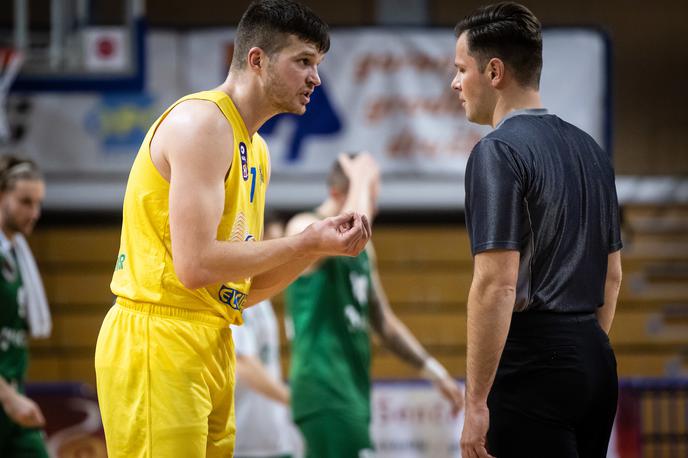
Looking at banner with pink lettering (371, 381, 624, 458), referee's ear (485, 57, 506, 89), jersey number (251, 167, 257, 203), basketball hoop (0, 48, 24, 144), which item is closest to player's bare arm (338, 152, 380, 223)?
jersey number (251, 167, 257, 203)

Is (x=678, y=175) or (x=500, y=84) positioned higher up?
(x=500, y=84)

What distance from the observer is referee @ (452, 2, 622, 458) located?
276 centimetres

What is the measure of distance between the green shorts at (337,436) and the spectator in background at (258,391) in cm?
52

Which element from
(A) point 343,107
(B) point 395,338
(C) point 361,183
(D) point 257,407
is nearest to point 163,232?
(C) point 361,183

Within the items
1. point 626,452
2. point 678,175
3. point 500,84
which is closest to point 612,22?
point 678,175

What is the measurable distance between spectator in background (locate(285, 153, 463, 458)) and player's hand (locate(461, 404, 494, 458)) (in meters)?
2.02

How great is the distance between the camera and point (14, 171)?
194 inches

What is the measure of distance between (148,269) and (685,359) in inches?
376

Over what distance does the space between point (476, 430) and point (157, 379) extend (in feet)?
2.88

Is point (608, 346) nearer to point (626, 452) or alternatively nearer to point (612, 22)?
point (626, 452)

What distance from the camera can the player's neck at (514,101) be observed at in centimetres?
299

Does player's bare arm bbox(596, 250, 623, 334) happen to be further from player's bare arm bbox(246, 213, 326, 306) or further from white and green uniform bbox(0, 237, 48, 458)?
white and green uniform bbox(0, 237, 48, 458)

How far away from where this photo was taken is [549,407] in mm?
2812

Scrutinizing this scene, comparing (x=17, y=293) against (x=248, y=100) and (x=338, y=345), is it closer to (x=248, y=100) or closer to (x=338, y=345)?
(x=338, y=345)
